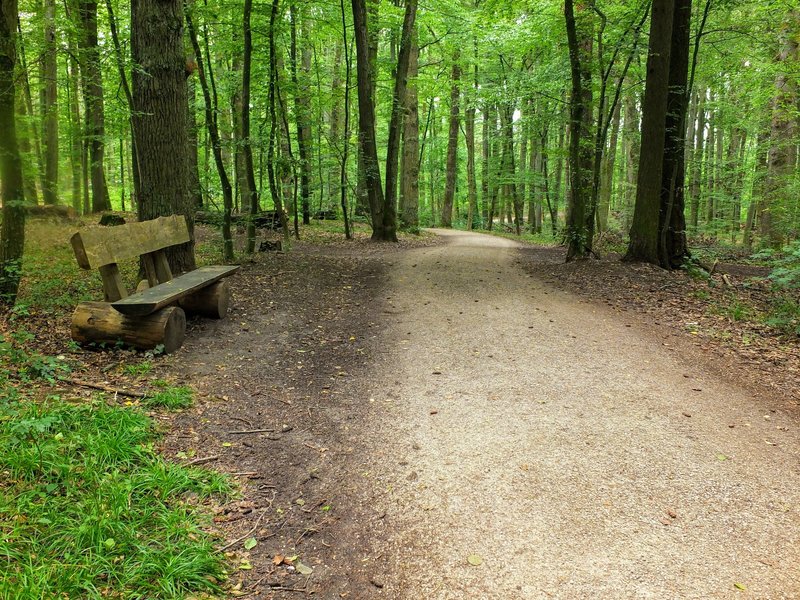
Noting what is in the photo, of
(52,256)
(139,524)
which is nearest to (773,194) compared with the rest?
(139,524)

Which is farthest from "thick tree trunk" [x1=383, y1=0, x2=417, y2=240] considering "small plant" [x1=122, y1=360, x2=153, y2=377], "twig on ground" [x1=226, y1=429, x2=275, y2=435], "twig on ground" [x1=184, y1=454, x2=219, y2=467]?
"twig on ground" [x1=184, y1=454, x2=219, y2=467]

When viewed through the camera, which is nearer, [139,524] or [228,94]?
[139,524]

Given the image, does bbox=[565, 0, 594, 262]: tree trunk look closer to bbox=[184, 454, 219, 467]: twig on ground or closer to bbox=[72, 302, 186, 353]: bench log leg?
bbox=[72, 302, 186, 353]: bench log leg

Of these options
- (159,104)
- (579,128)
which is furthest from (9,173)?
(579,128)

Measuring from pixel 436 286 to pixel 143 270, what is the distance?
15.9 ft

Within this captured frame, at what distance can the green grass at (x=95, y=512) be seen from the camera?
220cm

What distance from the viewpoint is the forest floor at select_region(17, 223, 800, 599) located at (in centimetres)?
252

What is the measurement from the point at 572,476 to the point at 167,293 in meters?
4.38

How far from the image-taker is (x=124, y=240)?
5.32 metres

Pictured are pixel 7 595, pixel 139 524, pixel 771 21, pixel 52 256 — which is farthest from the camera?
pixel 771 21

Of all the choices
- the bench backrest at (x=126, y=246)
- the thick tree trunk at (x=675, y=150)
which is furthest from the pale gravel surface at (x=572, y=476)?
the thick tree trunk at (x=675, y=150)

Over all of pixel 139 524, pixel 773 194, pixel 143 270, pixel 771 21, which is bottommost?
pixel 139 524

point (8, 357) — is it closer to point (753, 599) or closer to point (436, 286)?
point (753, 599)

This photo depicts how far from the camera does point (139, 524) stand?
101 inches
